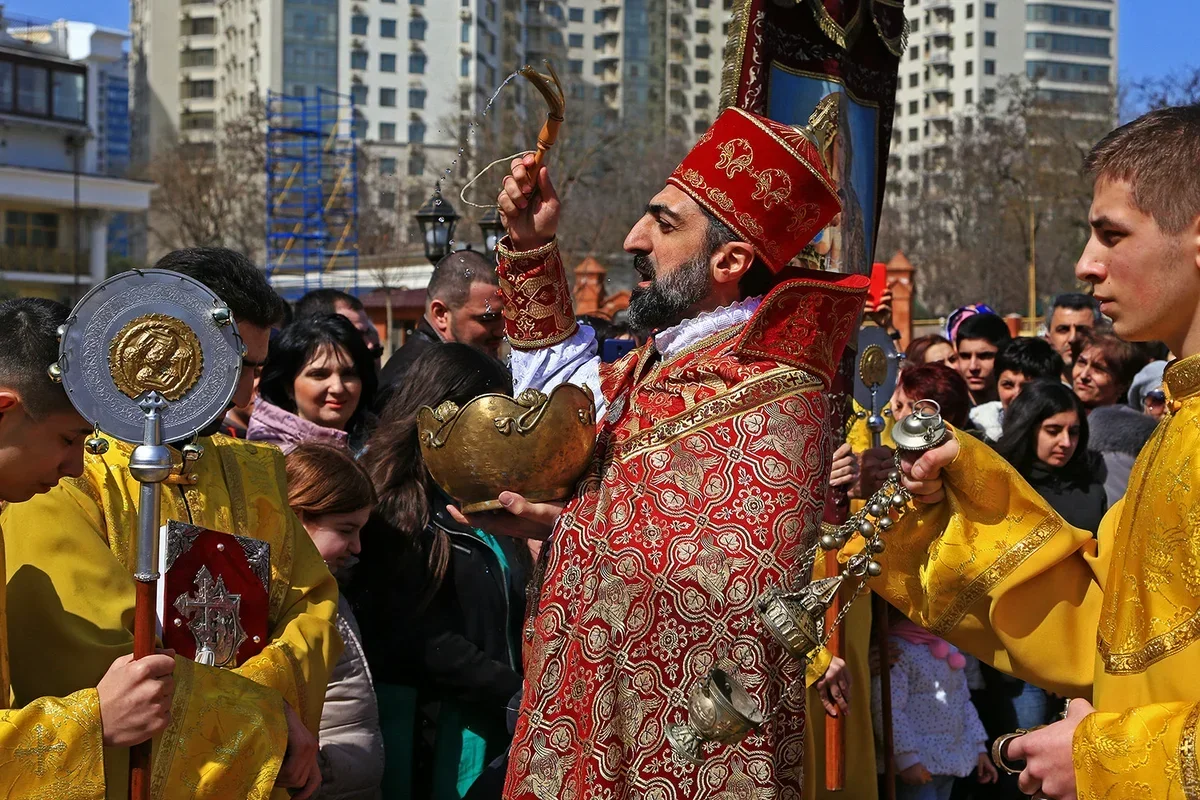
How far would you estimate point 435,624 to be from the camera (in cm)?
449

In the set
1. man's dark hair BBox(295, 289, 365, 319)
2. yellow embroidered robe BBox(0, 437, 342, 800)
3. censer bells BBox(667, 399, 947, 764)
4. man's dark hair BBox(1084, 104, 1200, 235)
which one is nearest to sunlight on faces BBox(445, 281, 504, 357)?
man's dark hair BBox(295, 289, 365, 319)

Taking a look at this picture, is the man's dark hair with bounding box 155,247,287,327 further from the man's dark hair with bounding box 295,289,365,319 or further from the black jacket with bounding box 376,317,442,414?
the man's dark hair with bounding box 295,289,365,319

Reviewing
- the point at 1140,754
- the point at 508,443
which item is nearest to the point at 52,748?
the point at 508,443

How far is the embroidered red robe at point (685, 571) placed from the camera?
318cm

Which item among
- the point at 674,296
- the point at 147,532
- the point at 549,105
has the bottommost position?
the point at 147,532

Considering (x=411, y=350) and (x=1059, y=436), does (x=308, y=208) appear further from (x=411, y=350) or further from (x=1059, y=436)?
(x=1059, y=436)

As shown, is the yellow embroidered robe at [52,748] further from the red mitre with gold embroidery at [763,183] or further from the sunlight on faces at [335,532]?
the red mitre with gold embroidery at [763,183]

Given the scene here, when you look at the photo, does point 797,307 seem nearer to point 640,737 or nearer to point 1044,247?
point 640,737

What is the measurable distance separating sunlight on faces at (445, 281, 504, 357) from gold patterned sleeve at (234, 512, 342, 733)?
292cm

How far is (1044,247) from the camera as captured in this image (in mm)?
49438

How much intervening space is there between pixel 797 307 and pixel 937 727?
9.38 feet

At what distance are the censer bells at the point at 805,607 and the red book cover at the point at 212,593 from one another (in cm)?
102

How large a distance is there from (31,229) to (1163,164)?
54.7 m

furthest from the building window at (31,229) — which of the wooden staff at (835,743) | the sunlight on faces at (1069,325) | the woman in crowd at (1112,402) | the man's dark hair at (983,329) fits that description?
the wooden staff at (835,743)
